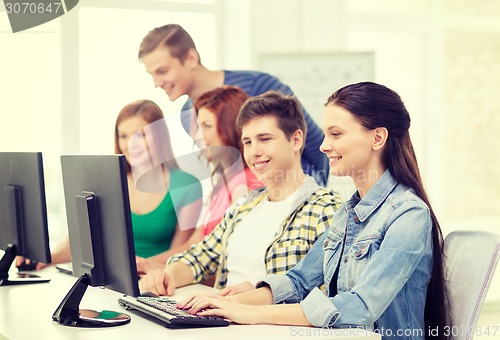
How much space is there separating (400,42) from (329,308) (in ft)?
13.2

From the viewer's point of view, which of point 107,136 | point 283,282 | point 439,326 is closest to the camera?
point 439,326

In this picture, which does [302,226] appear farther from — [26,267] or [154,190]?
[26,267]

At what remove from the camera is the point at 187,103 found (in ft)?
13.4

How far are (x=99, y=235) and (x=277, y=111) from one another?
3.11 ft

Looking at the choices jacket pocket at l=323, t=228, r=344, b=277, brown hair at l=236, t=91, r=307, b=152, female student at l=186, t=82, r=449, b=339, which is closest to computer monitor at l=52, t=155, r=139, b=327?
female student at l=186, t=82, r=449, b=339

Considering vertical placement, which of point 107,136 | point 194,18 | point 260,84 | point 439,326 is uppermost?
point 194,18

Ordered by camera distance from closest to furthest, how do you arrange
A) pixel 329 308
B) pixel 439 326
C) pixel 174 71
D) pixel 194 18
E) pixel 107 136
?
pixel 329 308 < pixel 439 326 < pixel 174 71 < pixel 107 136 < pixel 194 18

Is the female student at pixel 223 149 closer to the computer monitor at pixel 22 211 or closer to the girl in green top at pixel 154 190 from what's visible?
the girl in green top at pixel 154 190

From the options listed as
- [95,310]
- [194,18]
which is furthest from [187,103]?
[95,310]

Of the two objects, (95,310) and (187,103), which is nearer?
(95,310)

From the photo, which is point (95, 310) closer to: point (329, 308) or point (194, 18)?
point (329, 308)

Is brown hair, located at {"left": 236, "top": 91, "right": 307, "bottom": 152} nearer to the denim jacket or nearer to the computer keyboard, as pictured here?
the denim jacket

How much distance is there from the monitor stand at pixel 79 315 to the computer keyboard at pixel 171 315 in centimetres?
7

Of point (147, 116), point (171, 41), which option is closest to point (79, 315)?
point (147, 116)
